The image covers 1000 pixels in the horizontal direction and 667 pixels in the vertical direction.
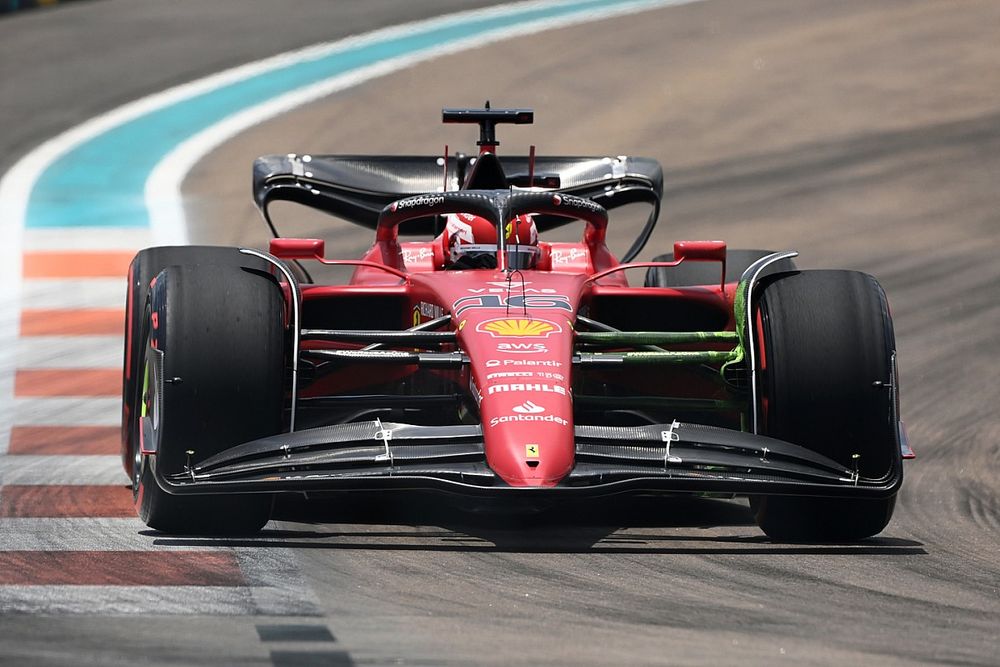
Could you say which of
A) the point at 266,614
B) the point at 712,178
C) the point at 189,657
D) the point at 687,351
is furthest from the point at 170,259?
the point at 712,178

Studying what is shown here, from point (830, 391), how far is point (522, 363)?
1274 millimetres

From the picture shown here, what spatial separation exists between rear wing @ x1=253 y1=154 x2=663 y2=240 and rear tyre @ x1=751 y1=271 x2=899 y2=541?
3008 mm

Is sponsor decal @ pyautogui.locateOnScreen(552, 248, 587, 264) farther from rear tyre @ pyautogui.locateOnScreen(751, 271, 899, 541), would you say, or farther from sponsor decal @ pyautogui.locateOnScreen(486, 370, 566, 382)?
sponsor decal @ pyautogui.locateOnScreen(486, 370, 566, 382)

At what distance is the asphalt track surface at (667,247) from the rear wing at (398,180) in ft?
7.08

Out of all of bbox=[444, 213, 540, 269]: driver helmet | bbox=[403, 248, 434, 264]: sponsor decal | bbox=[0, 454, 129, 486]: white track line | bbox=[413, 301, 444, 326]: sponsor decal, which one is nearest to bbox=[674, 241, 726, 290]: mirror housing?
bbox=[444, 213, 540, 269]: driver helmet

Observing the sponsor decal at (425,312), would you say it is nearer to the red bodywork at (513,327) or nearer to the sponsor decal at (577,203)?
the red bodywork at (513,327)

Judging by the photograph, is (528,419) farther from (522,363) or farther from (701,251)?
(701,251)

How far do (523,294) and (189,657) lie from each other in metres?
3.23

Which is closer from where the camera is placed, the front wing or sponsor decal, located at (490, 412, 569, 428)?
the front wing

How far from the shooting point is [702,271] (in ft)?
35.0

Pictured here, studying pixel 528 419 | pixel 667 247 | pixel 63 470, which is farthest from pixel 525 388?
pixel 667 247

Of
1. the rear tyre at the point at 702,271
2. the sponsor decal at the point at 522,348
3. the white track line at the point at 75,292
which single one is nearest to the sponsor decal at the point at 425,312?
the sponsor decal at the point at 522,348

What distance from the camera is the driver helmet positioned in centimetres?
941

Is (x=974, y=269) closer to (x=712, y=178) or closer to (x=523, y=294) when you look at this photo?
(x=712, y=178)
